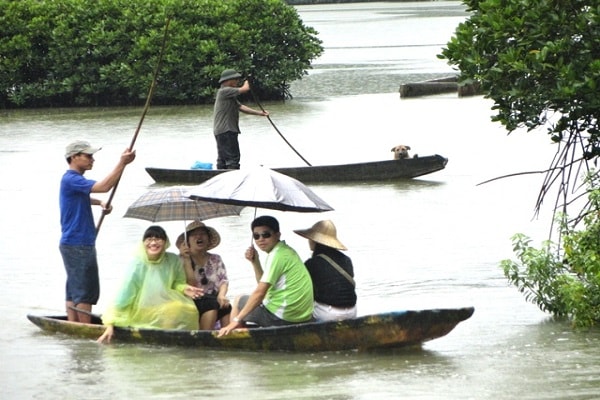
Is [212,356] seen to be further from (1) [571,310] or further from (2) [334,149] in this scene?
(2) [334,149]

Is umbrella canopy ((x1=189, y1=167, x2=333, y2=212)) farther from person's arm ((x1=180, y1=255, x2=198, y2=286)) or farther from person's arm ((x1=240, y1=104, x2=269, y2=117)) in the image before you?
person's arm ((x1=240, y1=104, x2=269, y2=117))

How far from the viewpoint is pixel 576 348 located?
10.9 meters

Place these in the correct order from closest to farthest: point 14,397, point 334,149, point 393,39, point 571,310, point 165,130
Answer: point 14,397
point 571,310
point 334,149
point 165,130
point 393,39

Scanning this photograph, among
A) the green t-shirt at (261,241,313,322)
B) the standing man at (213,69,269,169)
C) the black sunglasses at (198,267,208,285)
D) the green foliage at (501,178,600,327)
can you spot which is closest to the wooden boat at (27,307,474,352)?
the green t-shirt at (261,241,313,322)

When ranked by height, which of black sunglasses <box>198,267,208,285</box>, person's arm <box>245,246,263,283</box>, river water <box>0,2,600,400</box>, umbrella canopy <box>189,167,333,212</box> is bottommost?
river water <box>0,2,600,400</box>

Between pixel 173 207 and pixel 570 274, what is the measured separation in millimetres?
3237

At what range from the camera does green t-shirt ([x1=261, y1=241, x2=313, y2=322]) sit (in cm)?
1080

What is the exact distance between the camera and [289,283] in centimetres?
1080

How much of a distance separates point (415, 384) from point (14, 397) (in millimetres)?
2662

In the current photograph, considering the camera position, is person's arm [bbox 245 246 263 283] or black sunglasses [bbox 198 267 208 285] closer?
person's arm [bbox 245 246 263 283]

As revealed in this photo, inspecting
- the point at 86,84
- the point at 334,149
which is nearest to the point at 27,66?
the point at 86,84

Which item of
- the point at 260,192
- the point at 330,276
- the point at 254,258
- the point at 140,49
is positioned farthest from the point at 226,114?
the point at 140,49

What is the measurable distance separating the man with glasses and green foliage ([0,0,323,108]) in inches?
819

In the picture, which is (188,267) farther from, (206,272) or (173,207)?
(173,207)
